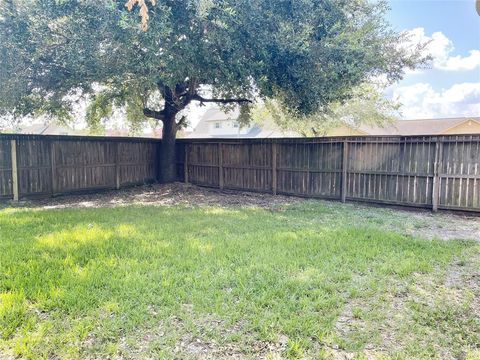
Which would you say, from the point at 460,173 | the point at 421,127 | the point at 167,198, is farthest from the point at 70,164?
the point at 421,127

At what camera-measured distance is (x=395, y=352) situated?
7.18 ft

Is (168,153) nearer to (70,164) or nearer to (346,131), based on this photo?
(70,164)

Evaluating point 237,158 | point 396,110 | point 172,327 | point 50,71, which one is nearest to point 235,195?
point 237,158

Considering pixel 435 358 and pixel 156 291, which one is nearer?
pixel 435 358

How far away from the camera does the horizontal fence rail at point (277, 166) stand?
6.77 meters

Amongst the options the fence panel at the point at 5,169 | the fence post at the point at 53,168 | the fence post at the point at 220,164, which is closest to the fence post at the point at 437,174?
the fence post at the point at 220,164

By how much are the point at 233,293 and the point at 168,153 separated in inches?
329

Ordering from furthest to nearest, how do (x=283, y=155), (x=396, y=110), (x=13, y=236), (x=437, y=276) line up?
(x=396, y=110) → (x=283, y=155) → (x=13, y=236) → (x=437, y=276)

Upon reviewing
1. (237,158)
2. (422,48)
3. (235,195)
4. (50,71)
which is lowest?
(235,195)

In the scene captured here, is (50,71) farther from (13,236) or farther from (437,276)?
(437,276)

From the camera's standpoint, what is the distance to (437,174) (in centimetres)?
681

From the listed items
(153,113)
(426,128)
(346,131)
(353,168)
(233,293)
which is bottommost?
(233,293)

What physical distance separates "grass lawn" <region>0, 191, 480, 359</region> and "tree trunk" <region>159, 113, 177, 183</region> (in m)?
5.82

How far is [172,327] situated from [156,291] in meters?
0.58
